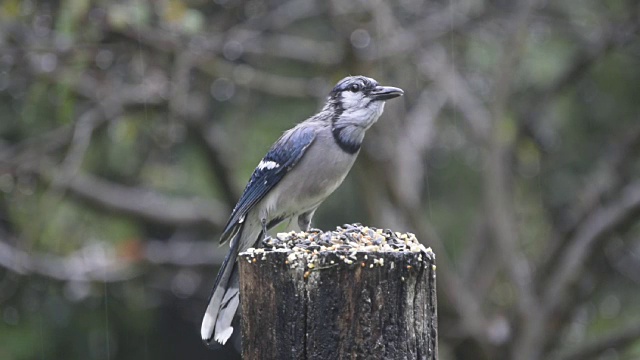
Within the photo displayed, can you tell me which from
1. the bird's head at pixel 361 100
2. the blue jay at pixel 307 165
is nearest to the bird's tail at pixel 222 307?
the blue jay at pixel 307 165

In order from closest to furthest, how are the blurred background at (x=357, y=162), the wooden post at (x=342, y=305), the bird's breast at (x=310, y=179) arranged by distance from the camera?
the wooden post at (x=342, y=305) → the bird's breast at (x=310, y=179) → the blurred background at (x=357, y=162)

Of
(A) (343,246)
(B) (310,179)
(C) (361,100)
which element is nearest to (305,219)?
(B) (310,179)

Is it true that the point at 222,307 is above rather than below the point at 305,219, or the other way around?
below

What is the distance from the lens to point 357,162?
6.89m

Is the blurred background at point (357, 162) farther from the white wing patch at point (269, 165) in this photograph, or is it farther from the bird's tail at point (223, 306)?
the bird's tail at point (223, 306)

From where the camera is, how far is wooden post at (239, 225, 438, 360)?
8.05ft

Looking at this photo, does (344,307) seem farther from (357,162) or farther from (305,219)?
(357,162)

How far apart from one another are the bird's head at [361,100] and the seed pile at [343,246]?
1.30 metres

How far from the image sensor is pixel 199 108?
7605mm

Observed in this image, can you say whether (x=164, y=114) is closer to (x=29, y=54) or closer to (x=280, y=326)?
(x=29, y=54)

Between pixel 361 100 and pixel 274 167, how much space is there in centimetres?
49

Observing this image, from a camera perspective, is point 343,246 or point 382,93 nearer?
point 343,246

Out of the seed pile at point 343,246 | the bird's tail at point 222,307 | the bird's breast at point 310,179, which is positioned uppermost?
the bird's breast at point 310,179

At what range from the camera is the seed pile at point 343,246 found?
8.24 feet
